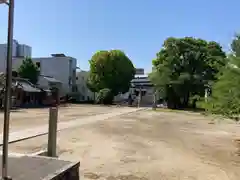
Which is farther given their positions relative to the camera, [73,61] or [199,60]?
[73,61]

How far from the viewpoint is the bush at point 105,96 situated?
59.8 m

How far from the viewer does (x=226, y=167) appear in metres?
9.13

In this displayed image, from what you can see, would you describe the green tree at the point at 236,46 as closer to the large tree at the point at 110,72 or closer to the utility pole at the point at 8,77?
the utility pole at the point at 8,77

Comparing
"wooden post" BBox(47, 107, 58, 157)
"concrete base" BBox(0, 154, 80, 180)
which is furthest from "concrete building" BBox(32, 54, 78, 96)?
"concrete base" BBox(0, 154, 80, 180)

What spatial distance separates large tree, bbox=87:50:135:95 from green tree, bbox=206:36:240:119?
163 feet

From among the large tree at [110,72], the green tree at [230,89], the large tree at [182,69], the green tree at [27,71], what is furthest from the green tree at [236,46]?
the large tree at [110,72]

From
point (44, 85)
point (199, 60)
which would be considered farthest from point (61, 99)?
point (199, 60)

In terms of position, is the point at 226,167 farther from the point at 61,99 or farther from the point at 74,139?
the point at 61,99

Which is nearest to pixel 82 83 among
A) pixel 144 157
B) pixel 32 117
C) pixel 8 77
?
pixel 32 117

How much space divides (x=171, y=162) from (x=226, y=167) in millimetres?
1464

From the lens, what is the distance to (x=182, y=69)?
1938 inches

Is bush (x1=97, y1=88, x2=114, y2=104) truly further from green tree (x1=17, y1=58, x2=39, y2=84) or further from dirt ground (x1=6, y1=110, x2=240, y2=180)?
dirt ground (x1=6, y1=110, x2=240, y2=180)

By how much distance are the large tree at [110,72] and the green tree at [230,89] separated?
49.7m

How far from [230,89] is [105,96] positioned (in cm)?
4835
